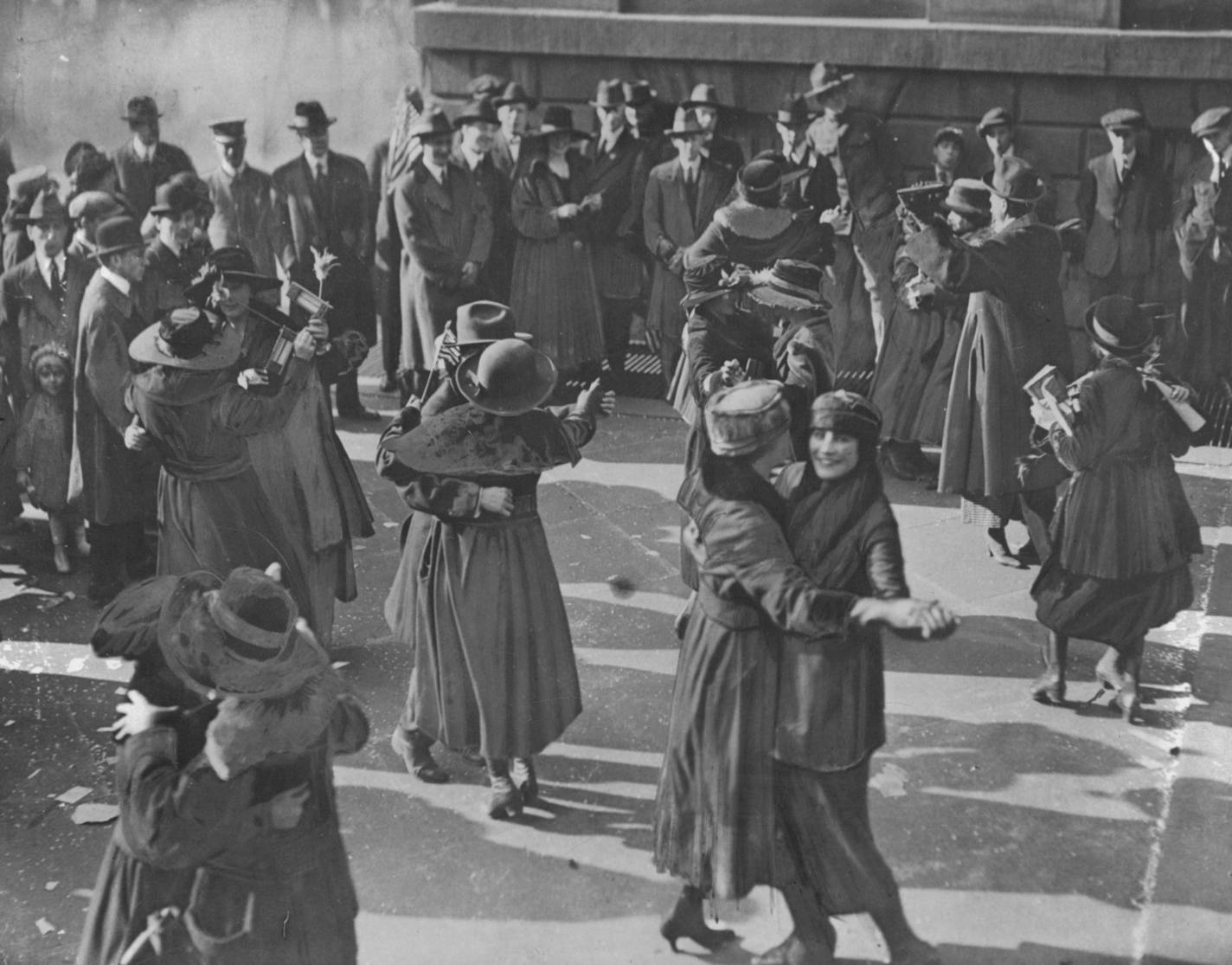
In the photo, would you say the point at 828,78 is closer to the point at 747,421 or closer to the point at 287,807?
the point at 747,421

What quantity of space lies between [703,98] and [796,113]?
57 centimetres

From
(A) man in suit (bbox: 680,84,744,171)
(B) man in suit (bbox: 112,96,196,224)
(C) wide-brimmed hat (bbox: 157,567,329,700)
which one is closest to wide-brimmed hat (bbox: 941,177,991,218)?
(A) man in suit (bbox: 680,84,744,171)

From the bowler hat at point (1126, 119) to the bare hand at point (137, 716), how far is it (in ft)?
20.1

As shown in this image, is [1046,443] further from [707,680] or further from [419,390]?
[419,390]

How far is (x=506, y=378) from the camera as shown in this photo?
5512mm

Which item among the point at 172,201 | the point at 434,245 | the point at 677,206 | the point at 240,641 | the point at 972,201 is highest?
the point at 972,201

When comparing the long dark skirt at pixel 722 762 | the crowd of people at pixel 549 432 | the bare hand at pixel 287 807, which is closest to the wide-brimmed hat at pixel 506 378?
the crowd of people at pixel 549 432

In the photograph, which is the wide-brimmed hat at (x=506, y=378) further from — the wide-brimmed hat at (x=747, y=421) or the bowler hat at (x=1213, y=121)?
the bowler hat at (x=1213, y=121)

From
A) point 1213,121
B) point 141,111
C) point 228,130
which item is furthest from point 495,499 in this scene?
point 1213,121

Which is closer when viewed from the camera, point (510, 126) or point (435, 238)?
point (435, 238)

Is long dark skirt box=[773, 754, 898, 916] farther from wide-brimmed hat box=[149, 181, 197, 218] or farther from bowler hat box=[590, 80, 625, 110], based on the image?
bowler hat box=[590, 80, 625, 110]

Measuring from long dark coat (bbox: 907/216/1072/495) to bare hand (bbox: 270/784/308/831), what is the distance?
389cm

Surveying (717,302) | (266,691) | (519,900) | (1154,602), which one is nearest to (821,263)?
(717,302)

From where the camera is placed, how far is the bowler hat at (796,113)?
9.09m
